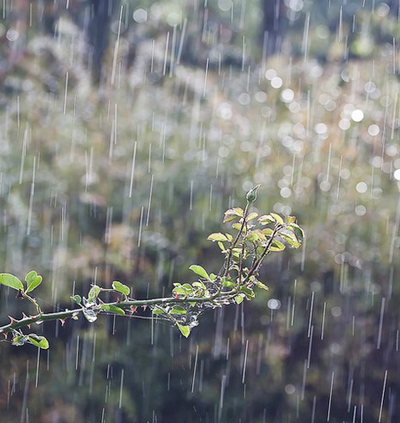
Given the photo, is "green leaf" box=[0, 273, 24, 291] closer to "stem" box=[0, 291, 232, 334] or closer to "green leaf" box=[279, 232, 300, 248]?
"stem" box=[0, 291, 232, 334]

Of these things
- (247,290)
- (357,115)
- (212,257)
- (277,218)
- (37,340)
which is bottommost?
(212,257)

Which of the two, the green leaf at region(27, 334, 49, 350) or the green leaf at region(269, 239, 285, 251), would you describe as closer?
the green leaf at region(27, 334, 49, 350)

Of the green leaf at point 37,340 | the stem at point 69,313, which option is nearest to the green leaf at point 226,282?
the stem at point 69,313

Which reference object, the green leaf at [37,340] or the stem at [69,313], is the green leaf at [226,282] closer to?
the stem at [69,313]

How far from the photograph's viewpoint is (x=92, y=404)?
377 centimetres

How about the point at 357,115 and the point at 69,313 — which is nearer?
the point at 69,313

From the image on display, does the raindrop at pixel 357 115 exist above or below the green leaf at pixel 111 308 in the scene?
above

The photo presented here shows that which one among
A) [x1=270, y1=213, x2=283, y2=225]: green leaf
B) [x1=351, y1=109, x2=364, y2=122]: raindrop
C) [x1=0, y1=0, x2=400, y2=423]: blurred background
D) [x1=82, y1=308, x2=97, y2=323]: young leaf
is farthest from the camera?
[x1=351, y1=109, x2=364, y2=122]: raindrop

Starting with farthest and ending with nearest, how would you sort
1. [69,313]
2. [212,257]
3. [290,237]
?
[212,257], [290,237], [69,313]

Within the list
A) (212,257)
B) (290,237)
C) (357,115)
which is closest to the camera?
(290,237)

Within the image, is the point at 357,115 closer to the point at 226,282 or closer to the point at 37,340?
the point at 226,282

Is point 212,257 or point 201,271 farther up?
point 201,271

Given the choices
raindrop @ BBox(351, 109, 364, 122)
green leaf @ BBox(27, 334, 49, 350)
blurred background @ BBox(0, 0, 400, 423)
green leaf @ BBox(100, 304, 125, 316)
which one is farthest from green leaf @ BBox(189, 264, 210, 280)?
raindrop @ BBox(351, 109, 364, 122)

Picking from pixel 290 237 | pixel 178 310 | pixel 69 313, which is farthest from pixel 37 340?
pixel 290 237
